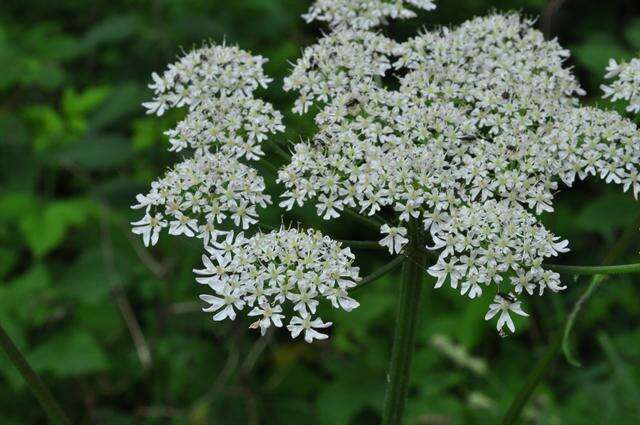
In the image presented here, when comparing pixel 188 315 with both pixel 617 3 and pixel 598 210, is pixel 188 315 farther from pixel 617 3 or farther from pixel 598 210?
pixel 617 3

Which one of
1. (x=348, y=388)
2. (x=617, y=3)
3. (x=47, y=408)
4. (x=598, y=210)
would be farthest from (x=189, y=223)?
(x=617, y=3)

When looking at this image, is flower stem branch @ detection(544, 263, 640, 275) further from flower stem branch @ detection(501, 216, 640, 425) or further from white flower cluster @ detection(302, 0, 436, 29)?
white flower cluster @ detection(302, 0, 436, 29)

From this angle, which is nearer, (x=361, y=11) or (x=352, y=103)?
(x=352, y=103)

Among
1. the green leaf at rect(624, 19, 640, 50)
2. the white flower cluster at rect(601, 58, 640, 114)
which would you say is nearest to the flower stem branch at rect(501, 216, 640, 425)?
the white flower cluster at rect(601, 58, 640, 114)

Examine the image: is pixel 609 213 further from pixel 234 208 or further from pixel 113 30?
pixel 113 30

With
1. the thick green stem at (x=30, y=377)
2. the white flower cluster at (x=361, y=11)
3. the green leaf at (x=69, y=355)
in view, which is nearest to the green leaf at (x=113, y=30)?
the green leaf at (x=69, y=355)

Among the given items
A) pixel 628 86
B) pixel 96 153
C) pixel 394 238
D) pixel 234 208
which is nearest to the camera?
pixel 394 238

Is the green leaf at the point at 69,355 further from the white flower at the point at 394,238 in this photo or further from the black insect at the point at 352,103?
the white flower at the point at 394,238

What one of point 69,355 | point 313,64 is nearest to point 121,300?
point 69,355
